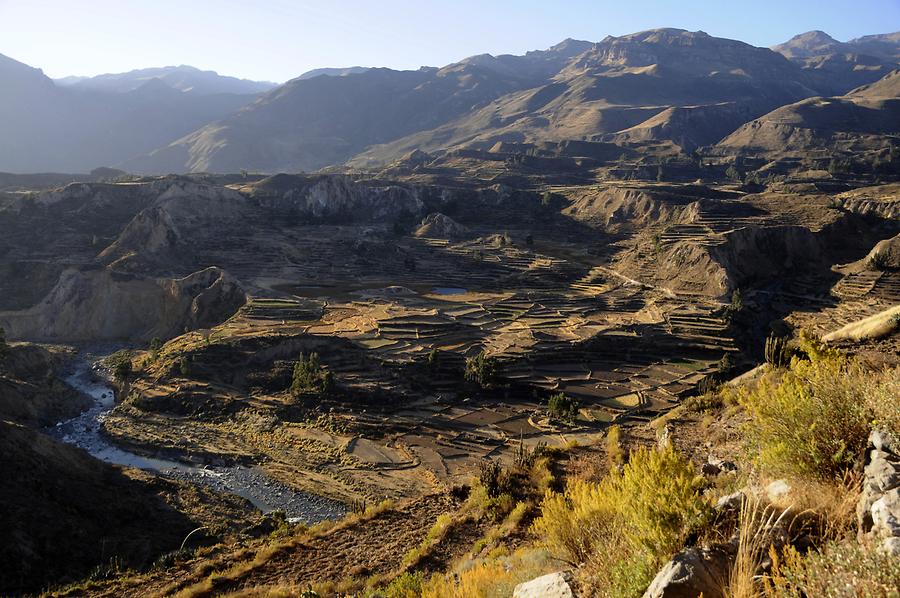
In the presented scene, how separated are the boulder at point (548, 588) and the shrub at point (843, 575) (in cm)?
264

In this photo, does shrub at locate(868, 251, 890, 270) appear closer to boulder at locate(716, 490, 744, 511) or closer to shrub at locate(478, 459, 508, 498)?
shrub at locate(478, 459, 508, 498)

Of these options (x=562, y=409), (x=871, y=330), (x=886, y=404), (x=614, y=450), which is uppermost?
(x=886, y=404)

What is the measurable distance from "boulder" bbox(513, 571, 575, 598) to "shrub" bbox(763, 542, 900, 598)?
8.68ft

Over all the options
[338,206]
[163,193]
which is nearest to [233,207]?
[163,193]

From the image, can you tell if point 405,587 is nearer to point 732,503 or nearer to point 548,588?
point 548,588

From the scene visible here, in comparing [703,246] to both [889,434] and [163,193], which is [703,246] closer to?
[889,434]

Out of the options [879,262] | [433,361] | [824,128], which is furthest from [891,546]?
[824,128]

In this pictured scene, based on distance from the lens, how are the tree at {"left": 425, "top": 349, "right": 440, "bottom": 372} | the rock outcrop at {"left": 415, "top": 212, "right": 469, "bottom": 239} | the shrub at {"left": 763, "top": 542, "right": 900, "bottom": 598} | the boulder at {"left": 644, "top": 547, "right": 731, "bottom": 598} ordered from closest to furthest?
the shrub at {"left": 763, "top": 542, "right": 900, "bottom": 598} < the boulder at {"left": 644, "top": 547, "right": 731, "bottom": 598} < the tree at {"left": 425, "top": 349, "right": 440, "bottom": 372} < the rock outcrop at {"left": 415, "top": 212, "right": 469, "bottom": 239}

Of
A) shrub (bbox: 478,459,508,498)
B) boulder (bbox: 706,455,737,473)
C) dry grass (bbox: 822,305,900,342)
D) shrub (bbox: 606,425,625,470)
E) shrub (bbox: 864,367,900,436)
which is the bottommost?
shrub (bbox: 478,459,508,498)

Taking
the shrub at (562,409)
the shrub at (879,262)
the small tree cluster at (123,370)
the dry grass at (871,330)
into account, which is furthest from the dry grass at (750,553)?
the shrub at (879,262)

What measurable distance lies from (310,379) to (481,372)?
1152 centimetres

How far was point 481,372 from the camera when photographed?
37.2m

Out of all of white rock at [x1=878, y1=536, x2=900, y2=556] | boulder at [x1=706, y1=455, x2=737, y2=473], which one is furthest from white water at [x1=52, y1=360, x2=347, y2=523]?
white rock at [x1=878, y1=536, x2=900, y2=556]

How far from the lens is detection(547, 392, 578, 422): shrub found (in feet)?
108
